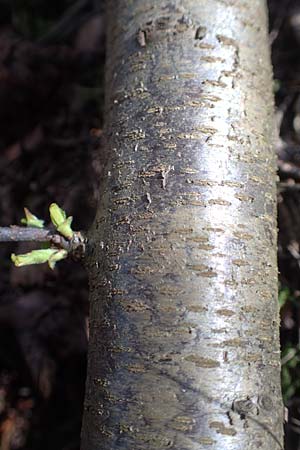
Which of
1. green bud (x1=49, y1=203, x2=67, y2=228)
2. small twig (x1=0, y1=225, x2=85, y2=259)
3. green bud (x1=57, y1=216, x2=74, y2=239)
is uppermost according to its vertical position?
green bud (x1=49, y1=203, x2=67, y2=228)

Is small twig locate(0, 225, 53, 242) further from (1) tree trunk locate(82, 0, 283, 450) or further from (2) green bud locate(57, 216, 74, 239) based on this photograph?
(1) tree trunk locate(82, 0, 283, 450)

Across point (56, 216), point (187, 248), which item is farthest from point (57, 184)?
point (187, 248)

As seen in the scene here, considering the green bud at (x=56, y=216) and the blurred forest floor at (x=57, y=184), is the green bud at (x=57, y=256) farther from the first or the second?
the blurred forest floor at (x=57, y=184)

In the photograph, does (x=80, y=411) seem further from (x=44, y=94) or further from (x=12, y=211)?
(x=44, y=94)

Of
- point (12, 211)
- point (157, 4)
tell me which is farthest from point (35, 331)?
point (157, 4)

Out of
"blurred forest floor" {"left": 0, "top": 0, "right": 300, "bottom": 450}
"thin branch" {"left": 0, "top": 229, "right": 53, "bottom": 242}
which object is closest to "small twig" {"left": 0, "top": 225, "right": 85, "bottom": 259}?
"thin branch" {"left": 0, "top": 229, "right": 53, "bottom": 242}
